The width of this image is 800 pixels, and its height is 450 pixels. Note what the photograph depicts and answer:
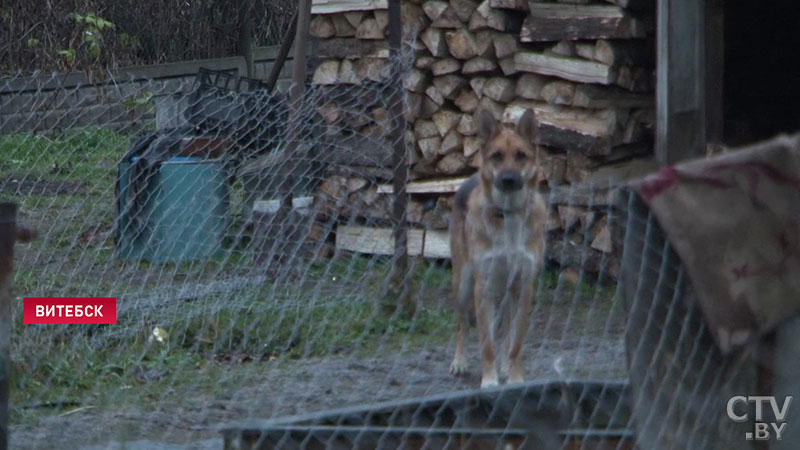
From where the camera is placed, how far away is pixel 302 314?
625 centimetres

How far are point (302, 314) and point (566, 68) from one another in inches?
93.9

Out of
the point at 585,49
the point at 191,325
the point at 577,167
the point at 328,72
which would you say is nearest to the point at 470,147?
the point at 577,167

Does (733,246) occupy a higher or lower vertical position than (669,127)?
higher

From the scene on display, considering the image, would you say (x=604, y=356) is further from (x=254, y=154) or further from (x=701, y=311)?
(x=701, y=311)

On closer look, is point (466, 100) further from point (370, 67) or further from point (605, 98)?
point (605, 98)

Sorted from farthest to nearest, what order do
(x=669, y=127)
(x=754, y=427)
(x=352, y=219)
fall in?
(x=352, y=219) → (x=669, y=127) → (x=754, y=427)

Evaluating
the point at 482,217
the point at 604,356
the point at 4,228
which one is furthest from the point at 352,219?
the point at 4,228

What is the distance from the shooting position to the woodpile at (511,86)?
7293mm

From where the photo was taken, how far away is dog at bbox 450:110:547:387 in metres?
5.77

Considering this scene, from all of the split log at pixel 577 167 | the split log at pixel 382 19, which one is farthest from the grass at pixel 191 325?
the split log at pixel 382 19

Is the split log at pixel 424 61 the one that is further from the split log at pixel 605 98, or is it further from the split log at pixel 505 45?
the split log at pixel 605 98

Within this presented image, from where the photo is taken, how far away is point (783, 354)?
2.69 m

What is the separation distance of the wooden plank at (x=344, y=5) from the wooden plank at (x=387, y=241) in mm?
1538

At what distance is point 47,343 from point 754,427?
3.53m
